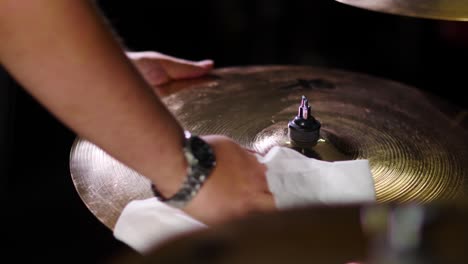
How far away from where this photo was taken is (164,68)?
1.01 m

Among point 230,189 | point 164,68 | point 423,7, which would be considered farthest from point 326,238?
point 164,68

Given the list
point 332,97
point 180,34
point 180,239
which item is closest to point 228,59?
point 180,34

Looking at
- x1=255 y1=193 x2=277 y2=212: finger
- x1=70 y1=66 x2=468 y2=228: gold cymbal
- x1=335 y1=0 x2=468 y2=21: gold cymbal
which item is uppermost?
x1=335 y1=0 x2=468 y2=21: gold cymbal

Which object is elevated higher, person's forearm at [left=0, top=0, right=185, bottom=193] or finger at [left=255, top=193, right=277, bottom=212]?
person's forearm at [left=0, top=0, right=185, bottom=193]

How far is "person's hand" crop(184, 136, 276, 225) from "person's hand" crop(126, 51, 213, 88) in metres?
0.32

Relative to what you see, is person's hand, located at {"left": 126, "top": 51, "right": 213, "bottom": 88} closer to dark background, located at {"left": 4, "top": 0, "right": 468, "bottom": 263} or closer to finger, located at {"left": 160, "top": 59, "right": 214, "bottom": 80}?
finger, located at {"left": 160, "top": 59, "right": 214, "bottom": 80}

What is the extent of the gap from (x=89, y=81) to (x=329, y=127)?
368 millimetres

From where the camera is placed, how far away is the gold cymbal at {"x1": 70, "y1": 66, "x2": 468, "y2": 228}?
75 cm

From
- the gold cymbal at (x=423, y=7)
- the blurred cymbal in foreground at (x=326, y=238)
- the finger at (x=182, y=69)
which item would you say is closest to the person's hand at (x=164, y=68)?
the finger at (x=182, y=69)

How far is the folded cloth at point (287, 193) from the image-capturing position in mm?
663

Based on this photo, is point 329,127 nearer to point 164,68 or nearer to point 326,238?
point 164,68

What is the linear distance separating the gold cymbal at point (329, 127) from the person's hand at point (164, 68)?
0.04 feet

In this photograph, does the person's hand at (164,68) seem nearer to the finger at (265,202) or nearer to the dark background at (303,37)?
the finger at (265,202)

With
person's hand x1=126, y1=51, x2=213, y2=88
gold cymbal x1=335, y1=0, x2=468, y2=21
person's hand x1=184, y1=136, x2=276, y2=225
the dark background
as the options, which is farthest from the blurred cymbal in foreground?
the dark background
